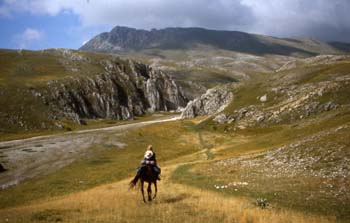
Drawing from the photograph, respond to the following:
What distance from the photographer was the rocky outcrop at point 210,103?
162m

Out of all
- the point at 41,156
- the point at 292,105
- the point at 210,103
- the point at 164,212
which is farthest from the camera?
the point at 210,103

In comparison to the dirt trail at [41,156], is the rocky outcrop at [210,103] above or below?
above

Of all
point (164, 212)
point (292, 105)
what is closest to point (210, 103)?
point (292, 105)

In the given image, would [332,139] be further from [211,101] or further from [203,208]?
[211,101]

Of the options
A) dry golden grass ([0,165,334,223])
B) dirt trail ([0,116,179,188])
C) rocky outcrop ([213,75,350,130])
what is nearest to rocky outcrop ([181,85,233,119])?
rocky outcrop ([213,75,350,130])

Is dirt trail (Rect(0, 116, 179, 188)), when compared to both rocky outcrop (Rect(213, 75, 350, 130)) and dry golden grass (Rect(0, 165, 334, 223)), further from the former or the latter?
rocky outcrop (Rect(213, 75, 350, 130))

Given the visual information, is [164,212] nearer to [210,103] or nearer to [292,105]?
[292,105]

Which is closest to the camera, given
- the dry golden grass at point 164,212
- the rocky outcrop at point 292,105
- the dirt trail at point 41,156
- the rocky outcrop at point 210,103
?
the dry golden grass at point 164,212

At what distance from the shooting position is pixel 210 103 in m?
168

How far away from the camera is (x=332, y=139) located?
4519 centimetres

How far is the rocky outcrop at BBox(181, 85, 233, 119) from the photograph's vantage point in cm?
16150

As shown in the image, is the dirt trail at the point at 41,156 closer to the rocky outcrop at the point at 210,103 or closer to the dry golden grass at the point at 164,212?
the dry golden grass at the point at 164,212

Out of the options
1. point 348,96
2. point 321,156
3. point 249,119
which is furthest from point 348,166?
point 249,119

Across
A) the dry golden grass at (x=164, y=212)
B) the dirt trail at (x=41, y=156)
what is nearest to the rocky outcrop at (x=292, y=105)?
the dirt trail at (x=41, y=156)
